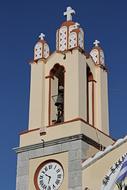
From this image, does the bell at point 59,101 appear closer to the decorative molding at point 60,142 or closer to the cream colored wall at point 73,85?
the cream colored wall at point 73,85

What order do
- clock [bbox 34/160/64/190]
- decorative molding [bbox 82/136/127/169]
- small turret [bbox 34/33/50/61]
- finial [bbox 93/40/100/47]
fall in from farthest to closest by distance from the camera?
finial [bbox 93/40/100/47], small turret [bbox 34/33/50/61], clock [bbox 34/160/64/190], decorative molding [bbox 82/136/127/169]

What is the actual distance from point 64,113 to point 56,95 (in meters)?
1.57

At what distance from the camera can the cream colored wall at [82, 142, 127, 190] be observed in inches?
899

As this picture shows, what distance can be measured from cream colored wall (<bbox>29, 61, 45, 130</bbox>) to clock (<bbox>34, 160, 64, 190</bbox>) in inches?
80.3

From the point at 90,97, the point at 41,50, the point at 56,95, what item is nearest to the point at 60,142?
the point at 56,95

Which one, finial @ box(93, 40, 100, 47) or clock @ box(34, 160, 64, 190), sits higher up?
finial @ box(93, 40, 100, 47)

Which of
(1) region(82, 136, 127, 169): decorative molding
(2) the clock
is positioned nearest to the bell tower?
(2) the clock

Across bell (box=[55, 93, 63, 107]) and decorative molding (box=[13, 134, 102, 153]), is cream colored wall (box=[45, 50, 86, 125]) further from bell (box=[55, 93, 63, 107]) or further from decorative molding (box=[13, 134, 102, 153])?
decorative molding (box=[13, 134, 102, 153])

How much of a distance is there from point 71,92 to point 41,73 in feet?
7.11

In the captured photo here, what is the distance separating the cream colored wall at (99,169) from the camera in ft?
74.9

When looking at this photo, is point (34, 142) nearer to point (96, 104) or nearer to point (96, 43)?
point (96, 104)

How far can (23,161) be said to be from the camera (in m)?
25.4

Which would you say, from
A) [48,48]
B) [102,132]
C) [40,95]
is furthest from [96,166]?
[48,48]

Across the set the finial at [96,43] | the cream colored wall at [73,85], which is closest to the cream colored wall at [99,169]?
the cream colored wall at [73,85]
